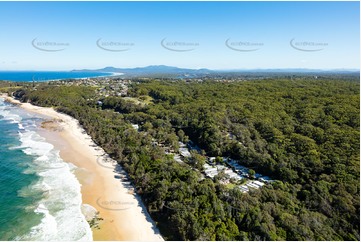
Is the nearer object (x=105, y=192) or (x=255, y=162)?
(x=105, y=192)

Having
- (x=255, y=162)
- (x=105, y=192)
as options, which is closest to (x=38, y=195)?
(x=105, y=192)

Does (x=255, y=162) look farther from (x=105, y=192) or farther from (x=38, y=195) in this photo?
(x=38, y=195)

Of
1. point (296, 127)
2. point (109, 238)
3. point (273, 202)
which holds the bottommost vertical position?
point (109, 238)

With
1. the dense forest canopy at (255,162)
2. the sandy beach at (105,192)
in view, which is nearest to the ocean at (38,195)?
the sandy beach at (105,192)

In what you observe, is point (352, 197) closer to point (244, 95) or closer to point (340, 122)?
point (340, 122)

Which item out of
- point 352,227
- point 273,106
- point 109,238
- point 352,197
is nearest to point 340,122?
point 273,106

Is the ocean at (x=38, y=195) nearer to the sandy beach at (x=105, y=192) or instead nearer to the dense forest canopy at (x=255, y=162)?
the sandy beach at (x=105, y=192)
